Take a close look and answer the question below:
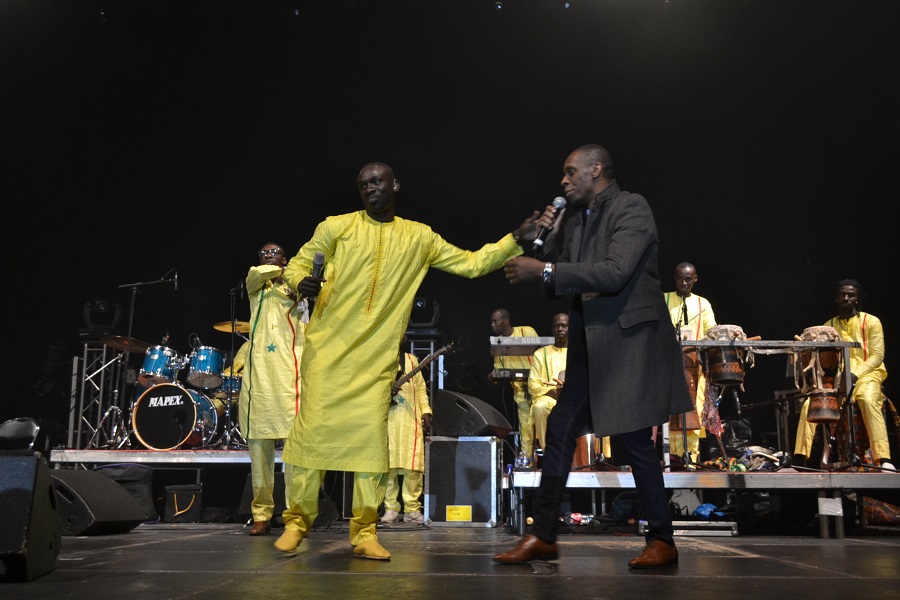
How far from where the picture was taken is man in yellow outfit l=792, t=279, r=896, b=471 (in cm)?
651

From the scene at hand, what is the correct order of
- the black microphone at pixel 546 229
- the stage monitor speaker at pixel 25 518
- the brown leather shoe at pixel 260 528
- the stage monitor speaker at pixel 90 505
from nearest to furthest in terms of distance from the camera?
the stage monitor speaker at pixel 25 518 → the black microphone at pixel 546 229 → the stage monitor speaker at pixel 90 505 → the brown leather shoe at pixel 260 528

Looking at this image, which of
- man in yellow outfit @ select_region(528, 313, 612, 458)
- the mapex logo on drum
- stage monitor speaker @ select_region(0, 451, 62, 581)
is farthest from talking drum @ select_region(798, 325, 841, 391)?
the mapex logo on drum

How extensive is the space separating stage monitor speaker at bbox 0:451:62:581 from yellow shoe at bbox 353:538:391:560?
48.7 inches

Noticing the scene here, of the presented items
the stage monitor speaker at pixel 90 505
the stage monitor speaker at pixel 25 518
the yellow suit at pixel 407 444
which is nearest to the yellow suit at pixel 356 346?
the stage monitor speaker at pixel 25 518

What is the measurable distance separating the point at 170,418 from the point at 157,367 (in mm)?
811

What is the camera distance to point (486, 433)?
6.77 metres

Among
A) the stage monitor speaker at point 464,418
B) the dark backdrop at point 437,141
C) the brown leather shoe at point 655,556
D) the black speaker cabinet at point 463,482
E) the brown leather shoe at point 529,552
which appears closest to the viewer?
the brown leather shoe at point 655,556

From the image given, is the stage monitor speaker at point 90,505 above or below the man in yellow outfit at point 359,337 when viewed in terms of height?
below

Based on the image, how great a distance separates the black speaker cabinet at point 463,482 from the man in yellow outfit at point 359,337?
9.67 ft

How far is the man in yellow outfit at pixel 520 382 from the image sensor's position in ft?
27.6

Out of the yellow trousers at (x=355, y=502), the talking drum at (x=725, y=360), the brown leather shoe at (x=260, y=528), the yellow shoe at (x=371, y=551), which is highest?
the talking drum at (x=725, y=360)

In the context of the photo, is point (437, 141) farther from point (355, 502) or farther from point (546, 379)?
point (355, 502)

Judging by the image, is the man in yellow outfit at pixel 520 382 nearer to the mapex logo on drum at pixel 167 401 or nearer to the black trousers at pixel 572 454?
the mapex logo on drum at pixel 167 401

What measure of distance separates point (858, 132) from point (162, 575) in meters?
8.41
